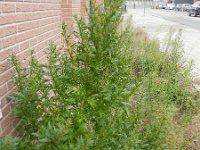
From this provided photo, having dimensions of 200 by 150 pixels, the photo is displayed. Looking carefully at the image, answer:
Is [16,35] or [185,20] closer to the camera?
[16,35]

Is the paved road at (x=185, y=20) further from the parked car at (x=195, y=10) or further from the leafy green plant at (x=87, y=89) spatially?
the leafy green plant at (x=87, y=89)

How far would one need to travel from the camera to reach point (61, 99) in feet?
7.20

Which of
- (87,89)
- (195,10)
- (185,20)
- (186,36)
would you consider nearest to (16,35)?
(87,89)

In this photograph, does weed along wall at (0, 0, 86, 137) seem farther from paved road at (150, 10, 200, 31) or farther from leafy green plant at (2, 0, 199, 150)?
paved road at (150, 10, 200, 31)

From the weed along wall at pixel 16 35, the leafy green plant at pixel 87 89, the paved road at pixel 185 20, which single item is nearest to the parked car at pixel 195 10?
the paved road at pixel 185 20

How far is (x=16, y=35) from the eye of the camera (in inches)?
96.8

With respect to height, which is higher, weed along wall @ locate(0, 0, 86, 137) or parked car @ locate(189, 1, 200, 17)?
Result: parked car @ locate(189, 1, 200, 17)

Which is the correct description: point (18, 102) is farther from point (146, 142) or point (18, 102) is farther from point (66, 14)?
point (66, 14)

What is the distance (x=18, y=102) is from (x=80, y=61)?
1.82ft

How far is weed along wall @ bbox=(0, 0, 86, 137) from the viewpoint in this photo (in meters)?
2.18

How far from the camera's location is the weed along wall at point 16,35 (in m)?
2.18

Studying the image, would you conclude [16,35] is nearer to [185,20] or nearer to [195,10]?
[185,20]

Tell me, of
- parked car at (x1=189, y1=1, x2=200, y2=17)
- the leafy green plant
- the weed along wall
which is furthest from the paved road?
the leafy green plant

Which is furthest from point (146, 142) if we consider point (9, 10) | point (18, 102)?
point (9, 10)
